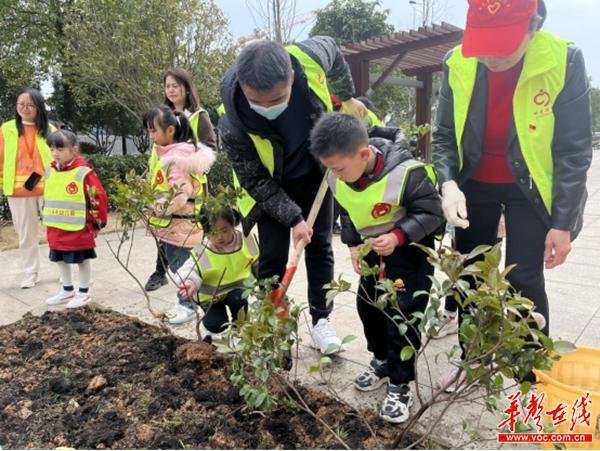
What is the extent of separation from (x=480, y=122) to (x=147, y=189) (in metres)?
1.56

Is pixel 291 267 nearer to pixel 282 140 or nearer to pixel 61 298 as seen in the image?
pixel 282 140

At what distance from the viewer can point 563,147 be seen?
6.07ft

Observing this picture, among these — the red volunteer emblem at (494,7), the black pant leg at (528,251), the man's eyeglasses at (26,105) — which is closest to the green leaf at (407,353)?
the black pant leg at (528,251)

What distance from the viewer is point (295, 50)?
2.37 metres

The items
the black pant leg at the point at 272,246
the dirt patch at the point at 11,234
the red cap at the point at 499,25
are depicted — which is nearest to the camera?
the red cap at the point at 499,25

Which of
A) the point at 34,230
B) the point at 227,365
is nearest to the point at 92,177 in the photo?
the point at 34,230

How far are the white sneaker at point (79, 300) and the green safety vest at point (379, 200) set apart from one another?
242 cm

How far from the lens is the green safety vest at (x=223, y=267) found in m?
2.79

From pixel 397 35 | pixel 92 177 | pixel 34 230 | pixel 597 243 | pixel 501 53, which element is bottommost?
pixel 597 243

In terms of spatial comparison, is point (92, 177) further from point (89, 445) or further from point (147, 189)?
point (89, 445)

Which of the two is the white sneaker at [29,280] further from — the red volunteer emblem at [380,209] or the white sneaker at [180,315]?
the red volunteer emblem at [380,209]

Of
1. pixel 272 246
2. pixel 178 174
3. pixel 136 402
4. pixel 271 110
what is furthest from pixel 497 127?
pixel 178 174

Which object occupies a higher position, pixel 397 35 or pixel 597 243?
pixel 397 35

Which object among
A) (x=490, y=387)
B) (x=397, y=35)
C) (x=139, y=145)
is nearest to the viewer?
(x=490, y=387)
